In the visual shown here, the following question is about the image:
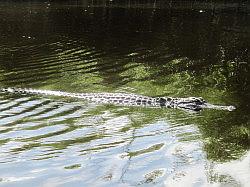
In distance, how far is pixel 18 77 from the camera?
1903 cm

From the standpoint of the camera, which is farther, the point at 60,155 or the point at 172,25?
the point at 172,25

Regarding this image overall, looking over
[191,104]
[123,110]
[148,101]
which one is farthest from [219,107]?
[123,110]

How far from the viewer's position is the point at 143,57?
23.3 metres

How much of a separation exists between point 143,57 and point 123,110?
9134mm

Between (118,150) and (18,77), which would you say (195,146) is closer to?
(118,150)

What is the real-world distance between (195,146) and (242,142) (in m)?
1.23

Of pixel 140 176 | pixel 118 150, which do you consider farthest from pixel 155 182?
pixel 118 150

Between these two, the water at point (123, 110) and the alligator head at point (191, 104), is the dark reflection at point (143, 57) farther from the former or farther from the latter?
the alligator head at point (191, 104)

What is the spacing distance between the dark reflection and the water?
45 mm

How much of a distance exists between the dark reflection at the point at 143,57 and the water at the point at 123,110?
45mm

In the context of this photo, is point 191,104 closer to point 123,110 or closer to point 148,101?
point 148,101

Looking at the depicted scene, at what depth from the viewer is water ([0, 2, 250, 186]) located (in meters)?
10.1

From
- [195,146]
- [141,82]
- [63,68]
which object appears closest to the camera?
[195,146]

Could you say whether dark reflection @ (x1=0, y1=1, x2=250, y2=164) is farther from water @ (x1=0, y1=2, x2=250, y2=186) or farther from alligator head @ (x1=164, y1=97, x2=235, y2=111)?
alligator head @ (x1=164, y1=97, x2=235, y2=111)
